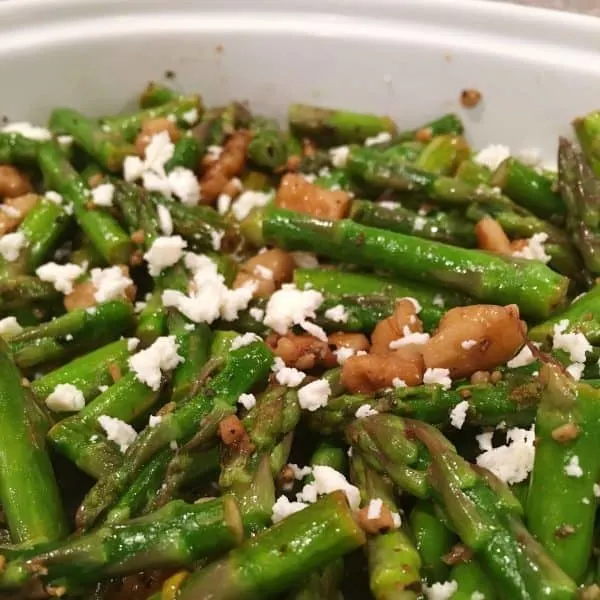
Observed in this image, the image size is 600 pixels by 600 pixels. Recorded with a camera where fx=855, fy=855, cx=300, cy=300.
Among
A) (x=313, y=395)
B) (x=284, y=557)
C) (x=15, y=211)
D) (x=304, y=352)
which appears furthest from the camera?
(x=15, y=211)

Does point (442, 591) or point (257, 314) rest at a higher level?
point (257, 314)

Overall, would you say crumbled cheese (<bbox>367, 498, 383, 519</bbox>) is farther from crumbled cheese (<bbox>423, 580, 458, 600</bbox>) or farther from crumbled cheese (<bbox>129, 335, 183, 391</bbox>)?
crumbled cheese (<bbox>129, 335, 183, 391</bbox>)

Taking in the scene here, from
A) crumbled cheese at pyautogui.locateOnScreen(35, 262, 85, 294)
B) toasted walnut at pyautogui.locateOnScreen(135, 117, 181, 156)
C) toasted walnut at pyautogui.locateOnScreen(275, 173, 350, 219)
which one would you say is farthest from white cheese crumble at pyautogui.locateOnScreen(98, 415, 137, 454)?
toasted walnut at pyautogui.locateOnScreen(135, 117, 181, 156)

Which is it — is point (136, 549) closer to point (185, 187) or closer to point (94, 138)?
point (185, 187)

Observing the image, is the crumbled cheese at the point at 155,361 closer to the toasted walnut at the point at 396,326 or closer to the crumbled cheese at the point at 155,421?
the crumbled cheese at the point at 155,421

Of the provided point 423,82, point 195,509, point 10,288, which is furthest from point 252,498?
point 423,82

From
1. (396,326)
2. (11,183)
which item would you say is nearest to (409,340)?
(396,326)

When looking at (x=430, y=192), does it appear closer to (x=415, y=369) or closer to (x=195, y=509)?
(x=415, y=369)
